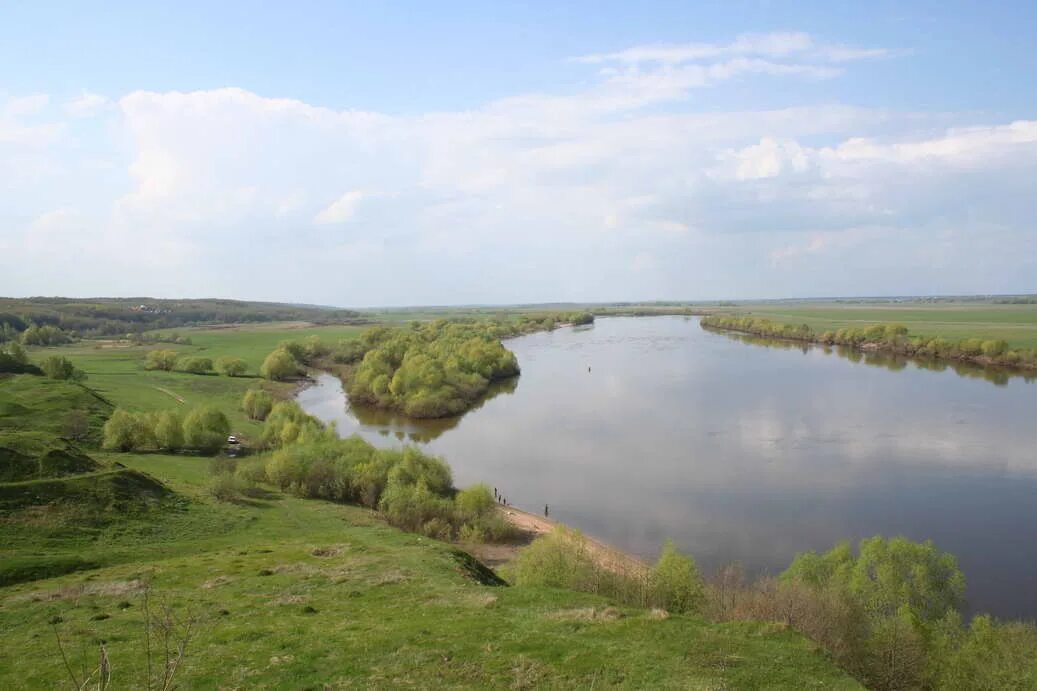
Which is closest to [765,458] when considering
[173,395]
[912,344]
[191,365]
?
[173,395]

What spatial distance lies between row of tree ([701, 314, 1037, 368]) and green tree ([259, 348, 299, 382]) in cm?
9053

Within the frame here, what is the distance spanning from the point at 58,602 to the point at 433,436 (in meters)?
37.0

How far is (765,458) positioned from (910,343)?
6975cm

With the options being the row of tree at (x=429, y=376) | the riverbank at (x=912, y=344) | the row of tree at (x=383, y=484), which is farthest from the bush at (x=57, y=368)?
the riverbank at (x=912, y=344)

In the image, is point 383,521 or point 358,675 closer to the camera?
point 358,675

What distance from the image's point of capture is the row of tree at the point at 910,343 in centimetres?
8006

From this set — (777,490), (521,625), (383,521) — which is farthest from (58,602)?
(777,490)

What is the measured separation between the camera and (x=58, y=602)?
16.4m

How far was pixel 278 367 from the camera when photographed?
266 ft

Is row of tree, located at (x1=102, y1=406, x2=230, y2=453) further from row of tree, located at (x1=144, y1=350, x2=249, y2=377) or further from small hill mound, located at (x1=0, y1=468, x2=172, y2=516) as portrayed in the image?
row of tree, located at (x1=144, y1=350, x2=249, y2=377)

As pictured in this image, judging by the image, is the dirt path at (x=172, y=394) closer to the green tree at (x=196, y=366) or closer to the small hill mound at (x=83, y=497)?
the green tree at (x=196, y=366)

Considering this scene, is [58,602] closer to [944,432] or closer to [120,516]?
[120,516]

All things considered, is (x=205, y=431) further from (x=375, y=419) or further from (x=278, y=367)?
(x=278, y=367)

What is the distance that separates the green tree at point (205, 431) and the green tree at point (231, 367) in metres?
38.1
